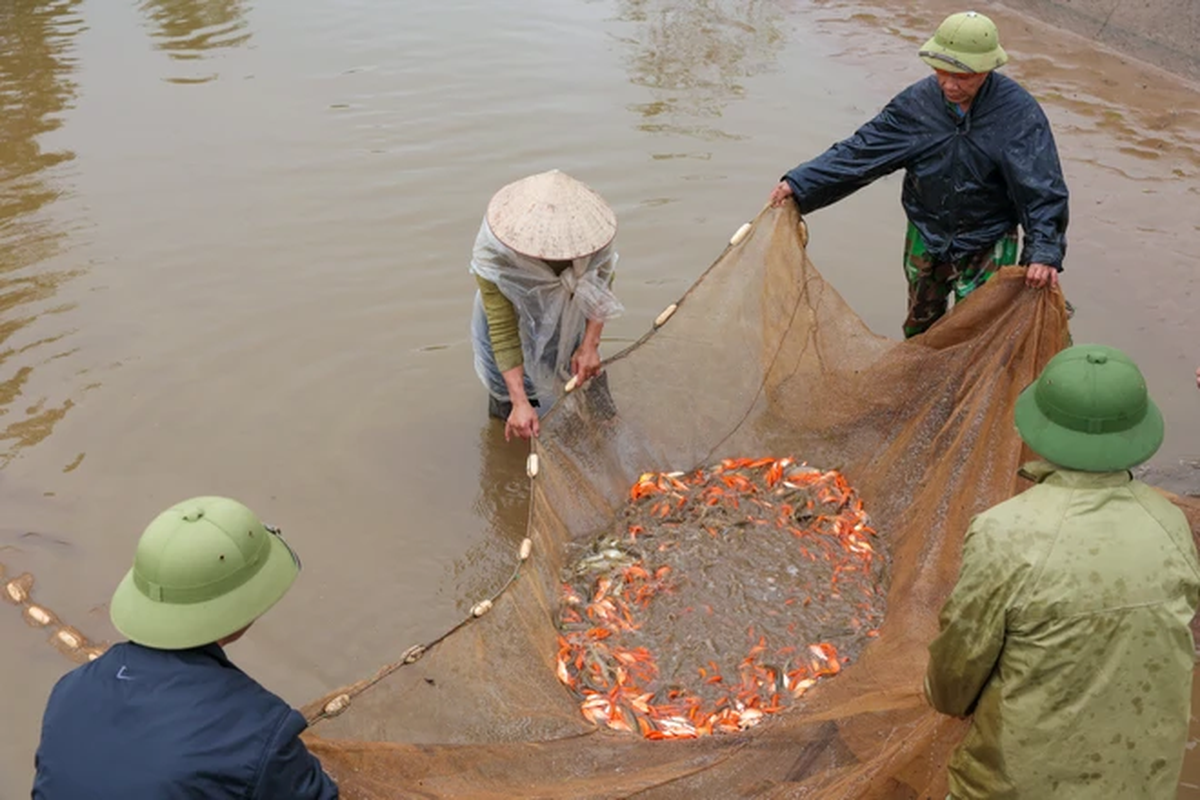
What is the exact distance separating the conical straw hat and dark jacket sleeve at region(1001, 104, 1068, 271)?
1.63m

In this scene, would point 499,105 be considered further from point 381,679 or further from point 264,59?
point 381,679

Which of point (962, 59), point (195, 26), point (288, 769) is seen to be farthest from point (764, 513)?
point (195, 26)

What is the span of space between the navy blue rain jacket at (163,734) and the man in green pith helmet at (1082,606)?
1542 mm

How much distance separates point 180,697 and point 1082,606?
1896 mm

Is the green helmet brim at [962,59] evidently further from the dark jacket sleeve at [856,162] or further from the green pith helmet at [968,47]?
the dark jacket sleeve at [856,162]

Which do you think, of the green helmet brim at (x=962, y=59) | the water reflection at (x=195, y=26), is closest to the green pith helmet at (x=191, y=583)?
the green helmet brim at (x=962, y=59)

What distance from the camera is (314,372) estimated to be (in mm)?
5984

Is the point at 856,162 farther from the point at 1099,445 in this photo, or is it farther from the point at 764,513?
the point at 1099,445

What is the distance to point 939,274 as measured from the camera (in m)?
4.96

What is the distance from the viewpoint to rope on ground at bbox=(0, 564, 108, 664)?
4246 mm

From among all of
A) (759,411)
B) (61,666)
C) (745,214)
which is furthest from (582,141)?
(61,666)

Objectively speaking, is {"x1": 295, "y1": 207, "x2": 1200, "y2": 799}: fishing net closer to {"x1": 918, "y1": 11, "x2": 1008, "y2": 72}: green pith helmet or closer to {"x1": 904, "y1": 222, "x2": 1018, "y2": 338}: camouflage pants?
{"x1": 904, "y1": 222, "x2": 1018, "y2": 338}: camouflage pants

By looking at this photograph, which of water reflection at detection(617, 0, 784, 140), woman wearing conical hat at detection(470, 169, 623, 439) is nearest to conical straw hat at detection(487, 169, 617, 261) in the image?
woman wearing conical hat at detection(470, 169, 623, 439)

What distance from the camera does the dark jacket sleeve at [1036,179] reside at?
14.1 ft
